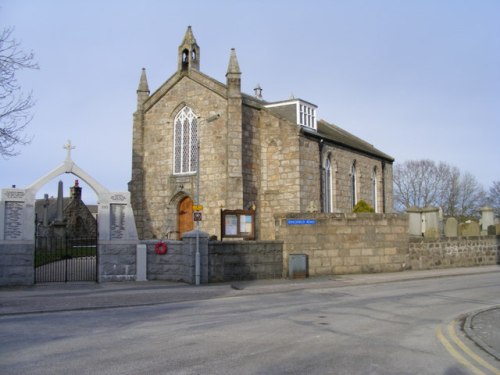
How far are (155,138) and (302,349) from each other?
24.5 meters

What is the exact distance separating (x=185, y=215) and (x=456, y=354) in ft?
75.2

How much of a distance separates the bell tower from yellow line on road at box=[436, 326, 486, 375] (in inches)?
955

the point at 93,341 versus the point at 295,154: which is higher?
the point at 295,154

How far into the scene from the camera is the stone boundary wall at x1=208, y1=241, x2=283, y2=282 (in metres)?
19.2

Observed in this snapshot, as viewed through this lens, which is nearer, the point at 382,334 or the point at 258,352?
the point at 258,352

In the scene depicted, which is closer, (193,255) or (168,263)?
(193,255)

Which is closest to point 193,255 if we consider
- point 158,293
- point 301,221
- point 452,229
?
point 158,293

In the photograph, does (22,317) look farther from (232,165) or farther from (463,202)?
(463,202)

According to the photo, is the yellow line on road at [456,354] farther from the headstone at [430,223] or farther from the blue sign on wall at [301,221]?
the headstone at [430,223]

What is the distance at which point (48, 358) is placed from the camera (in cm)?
740

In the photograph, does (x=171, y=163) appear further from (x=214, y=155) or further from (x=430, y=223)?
(x=430, y=223)

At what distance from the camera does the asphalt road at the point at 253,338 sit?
6922 millimetres

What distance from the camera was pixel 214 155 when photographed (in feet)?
93.4

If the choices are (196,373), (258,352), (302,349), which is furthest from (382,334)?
(196,373)
